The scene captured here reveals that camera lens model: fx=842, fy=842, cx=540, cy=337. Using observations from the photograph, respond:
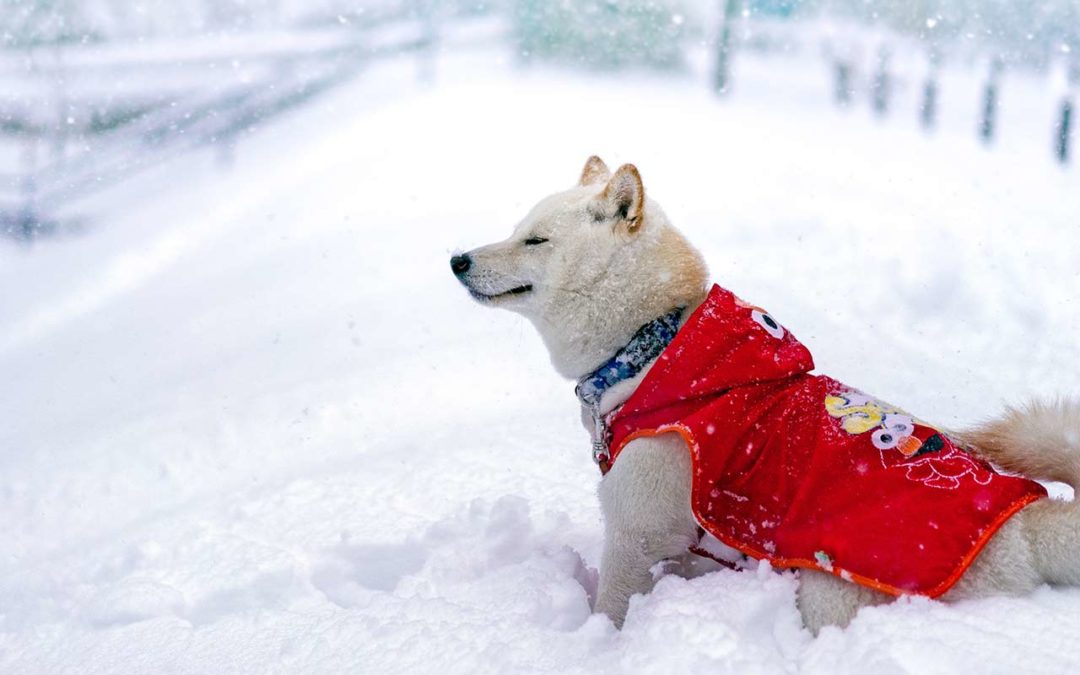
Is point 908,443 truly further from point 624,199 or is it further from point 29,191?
point 29,191

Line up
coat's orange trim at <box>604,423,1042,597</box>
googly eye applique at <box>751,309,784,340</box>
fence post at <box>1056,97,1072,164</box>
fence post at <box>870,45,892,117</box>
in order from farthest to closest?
fence post at <box>870,45,892,117</box>, fence post at <box>1056,97,1072,164</box>, googly eye applique at <box>751,309,784,340</box>, coat's orange trim at <box>604,423,1042,597</box>

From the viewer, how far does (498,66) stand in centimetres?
1289

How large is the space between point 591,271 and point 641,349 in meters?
0.28

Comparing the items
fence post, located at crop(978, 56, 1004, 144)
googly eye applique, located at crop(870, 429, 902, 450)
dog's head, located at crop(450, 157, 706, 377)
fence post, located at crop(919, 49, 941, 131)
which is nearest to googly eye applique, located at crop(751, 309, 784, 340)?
dog's head, located at crop(450, 157, 706, 377)

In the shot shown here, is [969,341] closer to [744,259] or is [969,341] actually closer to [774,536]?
[744,259]

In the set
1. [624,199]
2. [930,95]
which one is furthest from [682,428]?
[930,95]

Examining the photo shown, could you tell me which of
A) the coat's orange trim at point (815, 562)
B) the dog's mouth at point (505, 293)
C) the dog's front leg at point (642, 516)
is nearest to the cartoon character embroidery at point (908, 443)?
the coat's orange trim at point (815, 562)

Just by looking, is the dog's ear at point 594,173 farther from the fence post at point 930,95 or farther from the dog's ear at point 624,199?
the fence post at point 930,95

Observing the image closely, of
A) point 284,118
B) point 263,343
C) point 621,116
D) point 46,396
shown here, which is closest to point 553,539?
point 263,343

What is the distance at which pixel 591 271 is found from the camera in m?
2.49

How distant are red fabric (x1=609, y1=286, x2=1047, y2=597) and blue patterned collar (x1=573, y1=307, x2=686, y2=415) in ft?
0.43

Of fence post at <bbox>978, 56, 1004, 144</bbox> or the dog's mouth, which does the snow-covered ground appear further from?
the dog's mouth

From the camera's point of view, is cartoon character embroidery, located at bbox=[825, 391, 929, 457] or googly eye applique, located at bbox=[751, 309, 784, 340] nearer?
cartoon character embroidery, located at bbox=[825, 391, 929, 457]

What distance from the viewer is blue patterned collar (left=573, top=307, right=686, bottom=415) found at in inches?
94.3
